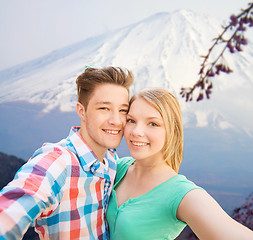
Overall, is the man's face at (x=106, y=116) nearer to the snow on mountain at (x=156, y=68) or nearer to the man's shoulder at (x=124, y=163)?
the man's shoulder at (x=124, y=163)

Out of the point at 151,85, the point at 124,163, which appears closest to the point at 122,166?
the point at 124,163

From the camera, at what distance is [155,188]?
1164mm

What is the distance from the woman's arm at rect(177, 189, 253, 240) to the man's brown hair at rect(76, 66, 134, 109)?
0.60 meters

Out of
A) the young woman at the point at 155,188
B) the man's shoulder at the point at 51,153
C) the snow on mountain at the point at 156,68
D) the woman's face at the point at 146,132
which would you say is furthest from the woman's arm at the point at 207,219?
the snow on mountain at the point at 156,68

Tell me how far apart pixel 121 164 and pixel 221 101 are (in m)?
5.50

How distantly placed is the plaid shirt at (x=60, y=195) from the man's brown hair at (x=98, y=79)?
0.61ft

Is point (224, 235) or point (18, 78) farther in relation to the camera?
point (18, 78)

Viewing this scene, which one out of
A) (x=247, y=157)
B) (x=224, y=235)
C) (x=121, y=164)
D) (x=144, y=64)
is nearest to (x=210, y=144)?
(x=247, y=157)

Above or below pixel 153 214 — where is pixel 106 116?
above

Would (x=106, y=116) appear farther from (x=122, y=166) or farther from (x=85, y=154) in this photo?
(x=122, y=166)

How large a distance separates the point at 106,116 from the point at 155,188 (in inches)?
14.9

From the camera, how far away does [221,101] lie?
6.48 meters

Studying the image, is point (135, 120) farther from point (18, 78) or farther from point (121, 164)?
point (18, 78)

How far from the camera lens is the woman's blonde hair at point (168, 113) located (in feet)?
3.88
